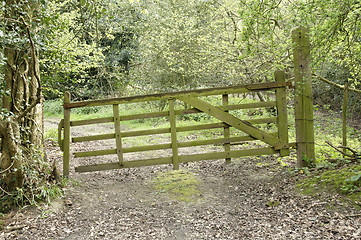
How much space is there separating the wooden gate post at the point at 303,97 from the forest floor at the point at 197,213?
21.0 inches

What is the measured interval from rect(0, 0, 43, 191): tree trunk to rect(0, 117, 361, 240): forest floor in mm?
700

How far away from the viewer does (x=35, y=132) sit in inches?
201

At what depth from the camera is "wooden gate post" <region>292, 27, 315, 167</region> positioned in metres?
5.53

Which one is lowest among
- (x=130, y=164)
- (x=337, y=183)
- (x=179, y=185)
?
(x=179, y=185)

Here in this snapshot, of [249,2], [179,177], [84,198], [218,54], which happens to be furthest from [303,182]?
[218,54]

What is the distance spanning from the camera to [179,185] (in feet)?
19.4

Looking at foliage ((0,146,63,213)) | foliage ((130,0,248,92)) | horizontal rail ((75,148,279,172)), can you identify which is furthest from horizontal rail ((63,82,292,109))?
foliage ((130,0,248,92))

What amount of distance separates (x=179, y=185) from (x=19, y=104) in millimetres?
3185

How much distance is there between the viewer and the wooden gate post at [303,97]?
5527 millimetres

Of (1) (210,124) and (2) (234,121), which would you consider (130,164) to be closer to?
(1) (210,124)

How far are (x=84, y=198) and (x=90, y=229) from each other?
1120 millimetres

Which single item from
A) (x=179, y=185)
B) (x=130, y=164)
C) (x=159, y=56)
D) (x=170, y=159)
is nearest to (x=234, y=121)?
(x=170, y=159)

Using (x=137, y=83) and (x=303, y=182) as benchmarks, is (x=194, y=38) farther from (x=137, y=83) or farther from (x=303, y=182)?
(x=303, y=182)

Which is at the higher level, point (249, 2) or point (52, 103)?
point (249, 2)
